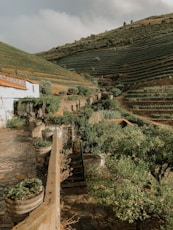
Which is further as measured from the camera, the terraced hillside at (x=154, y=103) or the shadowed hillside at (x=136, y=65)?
the shadowed hillside at (x=136, y=65)

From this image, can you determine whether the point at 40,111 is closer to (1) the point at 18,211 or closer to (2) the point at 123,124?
(2) the point at 123,124

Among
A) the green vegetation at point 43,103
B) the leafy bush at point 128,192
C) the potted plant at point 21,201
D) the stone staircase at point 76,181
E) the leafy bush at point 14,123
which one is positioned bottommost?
the stone staircase at point 76,181

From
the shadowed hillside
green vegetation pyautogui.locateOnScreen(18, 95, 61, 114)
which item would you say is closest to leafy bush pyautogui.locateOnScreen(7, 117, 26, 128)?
green vegetation pyautogui.locateOnScreen(18, 95, 61, 114)

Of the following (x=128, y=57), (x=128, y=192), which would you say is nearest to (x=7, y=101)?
(x=128, y=192)

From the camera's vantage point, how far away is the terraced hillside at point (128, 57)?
41469 millimetres

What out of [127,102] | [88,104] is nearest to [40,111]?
[88,104]

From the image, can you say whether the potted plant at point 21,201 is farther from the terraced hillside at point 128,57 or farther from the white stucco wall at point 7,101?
the terraced hillside at point 128,57

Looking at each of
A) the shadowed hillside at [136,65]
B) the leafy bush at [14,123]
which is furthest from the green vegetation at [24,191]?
the shadowed hillside at [136,65]

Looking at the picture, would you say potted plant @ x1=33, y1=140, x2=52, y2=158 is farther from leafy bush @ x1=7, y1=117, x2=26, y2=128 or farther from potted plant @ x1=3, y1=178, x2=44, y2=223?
leafy bush @ x1=7, y1=117, x2=26, y2=128

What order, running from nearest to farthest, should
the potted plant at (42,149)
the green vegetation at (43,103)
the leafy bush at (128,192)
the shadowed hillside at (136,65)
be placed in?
1. the potted plant at (42,149)
2. the leafy bush at (128,192)
3. the green vegetation at (43,103)
4. the shadowed hillside at (136,65)

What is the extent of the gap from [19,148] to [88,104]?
23007 mm

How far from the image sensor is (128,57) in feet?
175

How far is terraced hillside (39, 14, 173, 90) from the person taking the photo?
4147 centimetres

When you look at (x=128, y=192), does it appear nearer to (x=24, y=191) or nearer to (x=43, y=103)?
(x=24, y=191)
